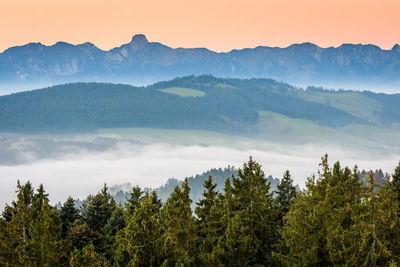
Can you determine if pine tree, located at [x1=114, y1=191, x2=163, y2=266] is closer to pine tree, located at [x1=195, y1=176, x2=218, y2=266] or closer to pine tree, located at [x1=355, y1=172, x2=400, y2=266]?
pine tree, located at [x1=195, y1=176, x2=218, y2=266]

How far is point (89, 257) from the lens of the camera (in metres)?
18.5

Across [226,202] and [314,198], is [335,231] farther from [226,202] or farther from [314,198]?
[226,202]

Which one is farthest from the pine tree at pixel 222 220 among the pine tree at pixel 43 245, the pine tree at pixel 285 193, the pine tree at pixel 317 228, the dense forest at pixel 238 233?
the pine tree at pixel 285 193

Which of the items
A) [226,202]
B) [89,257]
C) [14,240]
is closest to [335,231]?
[226,202]

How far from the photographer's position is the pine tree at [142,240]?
1994cm

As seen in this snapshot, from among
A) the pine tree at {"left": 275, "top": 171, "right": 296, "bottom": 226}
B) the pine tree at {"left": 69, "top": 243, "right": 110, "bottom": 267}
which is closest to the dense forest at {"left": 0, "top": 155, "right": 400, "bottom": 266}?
the pine tree at {"left": 69, "top": 243, "right": 110, "bottom": 267}

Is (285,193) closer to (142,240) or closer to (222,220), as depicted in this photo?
(222,220)

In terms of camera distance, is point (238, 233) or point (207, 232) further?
point (207, 232)

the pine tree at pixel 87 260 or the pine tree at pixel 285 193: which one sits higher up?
the pine tree at pixel 285 193

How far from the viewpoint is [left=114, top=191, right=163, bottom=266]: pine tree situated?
65.4ft

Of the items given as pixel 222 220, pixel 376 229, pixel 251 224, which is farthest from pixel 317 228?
pixel 251 224

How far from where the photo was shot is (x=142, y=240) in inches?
797

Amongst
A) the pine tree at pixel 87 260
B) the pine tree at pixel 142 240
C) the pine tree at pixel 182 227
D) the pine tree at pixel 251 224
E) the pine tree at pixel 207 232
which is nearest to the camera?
the pine tree at pixel 87 260

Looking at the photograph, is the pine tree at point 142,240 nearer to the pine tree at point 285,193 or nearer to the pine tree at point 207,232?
the pine tree at point 207,232
